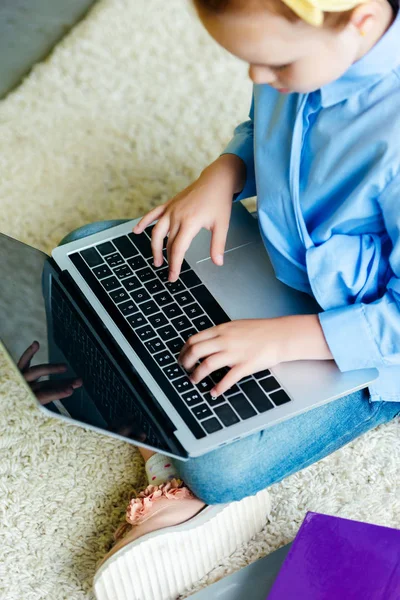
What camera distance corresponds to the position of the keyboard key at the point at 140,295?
3.34 ft

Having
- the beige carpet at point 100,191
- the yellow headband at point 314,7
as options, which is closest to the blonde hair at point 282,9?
the yellow headband at point 314,7

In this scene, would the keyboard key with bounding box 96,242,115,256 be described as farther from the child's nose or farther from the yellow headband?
the yellow headband

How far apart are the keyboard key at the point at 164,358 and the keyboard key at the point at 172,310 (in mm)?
56

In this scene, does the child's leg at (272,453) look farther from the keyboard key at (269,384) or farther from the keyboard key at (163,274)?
the keyboard key at (163,274)

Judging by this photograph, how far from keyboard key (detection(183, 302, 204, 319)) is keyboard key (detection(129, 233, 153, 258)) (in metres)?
0.11

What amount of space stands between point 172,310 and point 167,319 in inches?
0.6

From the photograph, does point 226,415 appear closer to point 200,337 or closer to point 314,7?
point 200,337

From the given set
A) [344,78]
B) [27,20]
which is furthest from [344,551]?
[27,20]

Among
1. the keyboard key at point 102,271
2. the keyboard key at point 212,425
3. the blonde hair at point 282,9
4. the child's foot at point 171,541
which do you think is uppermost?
the blonde hair at point 282,9

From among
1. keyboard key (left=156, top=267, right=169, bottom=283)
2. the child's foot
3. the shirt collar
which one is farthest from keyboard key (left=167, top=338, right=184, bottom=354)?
the shirt collar

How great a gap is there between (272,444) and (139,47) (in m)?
1.05

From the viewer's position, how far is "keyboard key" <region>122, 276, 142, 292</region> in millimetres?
1033

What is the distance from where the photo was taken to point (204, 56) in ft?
5.54

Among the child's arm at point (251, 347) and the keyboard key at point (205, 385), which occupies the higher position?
the child's arm at point (251, 347)
